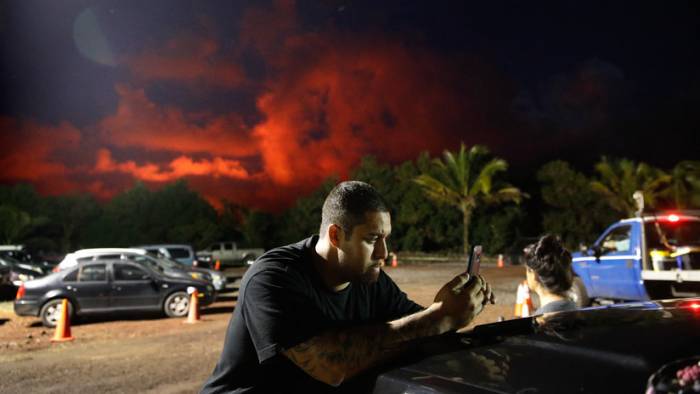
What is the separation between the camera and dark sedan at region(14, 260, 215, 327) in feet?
40.9

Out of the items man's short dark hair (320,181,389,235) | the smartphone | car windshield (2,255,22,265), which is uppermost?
man's short dark hair (320,181,389,235)

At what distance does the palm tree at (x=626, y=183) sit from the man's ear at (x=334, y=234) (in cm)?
3712

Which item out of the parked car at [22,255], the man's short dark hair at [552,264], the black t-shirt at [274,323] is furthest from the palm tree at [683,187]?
the black t-shirt at [274,323]

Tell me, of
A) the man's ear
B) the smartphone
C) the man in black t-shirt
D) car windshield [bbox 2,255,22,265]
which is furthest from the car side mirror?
car windshield [bbox 2,255,22,265]

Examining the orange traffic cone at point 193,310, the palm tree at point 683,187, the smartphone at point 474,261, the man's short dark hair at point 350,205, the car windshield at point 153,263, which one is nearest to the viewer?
the man's short dark hair at point 350,205

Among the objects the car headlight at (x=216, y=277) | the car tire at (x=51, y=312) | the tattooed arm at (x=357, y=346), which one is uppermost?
the tattooed arm at (x=357, y=346)

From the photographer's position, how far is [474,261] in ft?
8.45

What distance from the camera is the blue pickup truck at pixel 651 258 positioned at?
32.4 feet

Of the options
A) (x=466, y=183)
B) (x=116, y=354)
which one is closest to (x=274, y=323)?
(x=116, y=354)

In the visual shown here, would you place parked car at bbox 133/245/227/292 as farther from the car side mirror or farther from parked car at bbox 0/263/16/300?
the car side mirror

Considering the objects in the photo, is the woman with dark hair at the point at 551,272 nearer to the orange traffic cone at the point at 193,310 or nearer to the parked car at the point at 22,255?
the orange traffic cone at the point at 193,310

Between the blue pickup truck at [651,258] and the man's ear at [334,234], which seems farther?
the blue pickup truck at [651,258]

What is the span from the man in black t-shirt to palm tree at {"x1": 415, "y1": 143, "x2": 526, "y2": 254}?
120 feet

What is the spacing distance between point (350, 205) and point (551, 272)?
2494 millimetres
